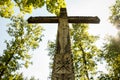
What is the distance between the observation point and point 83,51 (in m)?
23.6

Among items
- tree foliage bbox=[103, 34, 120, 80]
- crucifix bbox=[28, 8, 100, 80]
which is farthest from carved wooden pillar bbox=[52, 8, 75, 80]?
tree foliage bbox=[103, 34, 120, 80]

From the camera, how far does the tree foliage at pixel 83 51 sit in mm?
22609

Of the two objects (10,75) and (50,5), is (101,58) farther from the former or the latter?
(50,5)

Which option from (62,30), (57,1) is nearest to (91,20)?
(62,30)

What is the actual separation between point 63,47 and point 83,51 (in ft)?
61.6

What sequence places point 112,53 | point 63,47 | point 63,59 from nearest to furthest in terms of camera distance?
1. point 63,59
2. point 63,47
3. point 112,53

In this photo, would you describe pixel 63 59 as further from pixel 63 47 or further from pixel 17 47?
pixel 17 47

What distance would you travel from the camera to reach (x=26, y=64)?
73.3 feet

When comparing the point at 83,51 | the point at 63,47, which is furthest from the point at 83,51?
the point at 63,47

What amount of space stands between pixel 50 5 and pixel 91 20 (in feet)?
15.2

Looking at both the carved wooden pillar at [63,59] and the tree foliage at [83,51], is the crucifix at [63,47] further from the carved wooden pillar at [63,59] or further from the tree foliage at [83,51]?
the tree foliage at [83,51]

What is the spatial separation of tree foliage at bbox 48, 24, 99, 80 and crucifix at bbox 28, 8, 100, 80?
1652 cm

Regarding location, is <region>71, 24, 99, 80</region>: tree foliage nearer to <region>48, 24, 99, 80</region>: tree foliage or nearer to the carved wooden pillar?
<region>48, 24, 99, 80</region>: tree foliage

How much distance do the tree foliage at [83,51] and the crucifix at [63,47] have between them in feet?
54.2
